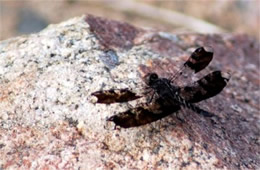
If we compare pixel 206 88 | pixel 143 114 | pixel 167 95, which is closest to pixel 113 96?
pixel 143 114

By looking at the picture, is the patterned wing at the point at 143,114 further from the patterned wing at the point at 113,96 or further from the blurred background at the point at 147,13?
the blurred background at the point at 147,13

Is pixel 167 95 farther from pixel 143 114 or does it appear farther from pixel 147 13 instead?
pixel 147 13

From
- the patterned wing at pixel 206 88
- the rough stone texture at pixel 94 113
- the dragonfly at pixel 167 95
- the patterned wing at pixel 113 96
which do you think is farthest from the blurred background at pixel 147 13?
the patterned wing at pixel 113 96

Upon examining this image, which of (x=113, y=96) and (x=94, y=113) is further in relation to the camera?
(x=94, y=113)

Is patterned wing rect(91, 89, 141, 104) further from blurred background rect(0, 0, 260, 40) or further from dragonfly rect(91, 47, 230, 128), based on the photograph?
blurred background rect(0, 0, 260, 40)

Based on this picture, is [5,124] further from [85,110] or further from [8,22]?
[8,22]

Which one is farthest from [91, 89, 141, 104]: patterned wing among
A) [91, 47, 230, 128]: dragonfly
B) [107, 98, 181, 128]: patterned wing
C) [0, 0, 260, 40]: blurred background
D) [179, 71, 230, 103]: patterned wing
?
[0, 0, 260, 40]: blurred background
